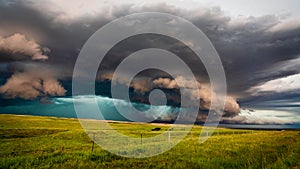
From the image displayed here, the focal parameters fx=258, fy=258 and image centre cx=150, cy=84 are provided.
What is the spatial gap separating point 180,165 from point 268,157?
551 centimetres

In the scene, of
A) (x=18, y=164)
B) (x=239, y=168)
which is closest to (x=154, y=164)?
(x=239, y=168)

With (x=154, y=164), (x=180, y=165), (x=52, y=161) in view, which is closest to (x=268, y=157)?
(x=180, y=165)

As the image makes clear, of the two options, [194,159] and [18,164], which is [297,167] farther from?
[18,164]

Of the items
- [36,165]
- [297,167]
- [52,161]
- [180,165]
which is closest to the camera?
[297,167]

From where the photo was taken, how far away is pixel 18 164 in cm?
1328

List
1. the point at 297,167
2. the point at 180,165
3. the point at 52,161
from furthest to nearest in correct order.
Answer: the point at 52,161 < the point at 180,165 < the point at 297,167

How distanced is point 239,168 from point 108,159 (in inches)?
278

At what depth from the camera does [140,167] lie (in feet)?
39.4

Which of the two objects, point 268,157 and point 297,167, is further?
point 268,157

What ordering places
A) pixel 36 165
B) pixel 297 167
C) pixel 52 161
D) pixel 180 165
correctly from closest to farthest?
pixel 297 167, pixel 180 165, pixel 36 165, pixel 52 161

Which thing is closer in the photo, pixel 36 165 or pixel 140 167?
pixel 140 167

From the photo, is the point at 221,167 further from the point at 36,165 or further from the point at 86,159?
the point at 36,165

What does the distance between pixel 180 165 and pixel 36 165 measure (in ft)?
23.8

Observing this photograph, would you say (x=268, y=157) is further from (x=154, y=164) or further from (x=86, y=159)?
(x=86, y=159)
